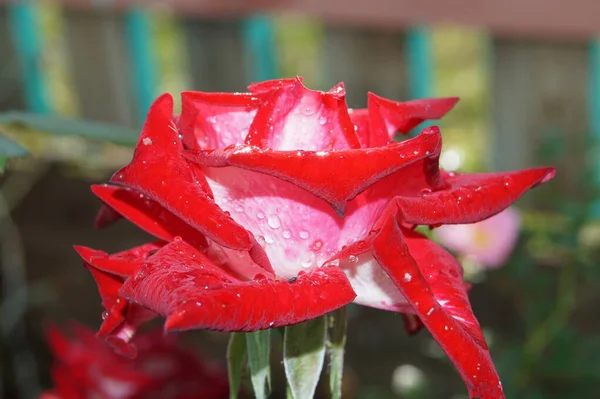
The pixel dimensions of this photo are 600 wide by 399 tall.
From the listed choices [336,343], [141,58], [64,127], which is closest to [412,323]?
[336,343]

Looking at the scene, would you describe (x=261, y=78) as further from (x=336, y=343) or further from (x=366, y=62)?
(x=336, y=343)

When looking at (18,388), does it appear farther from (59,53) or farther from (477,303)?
(477,303)

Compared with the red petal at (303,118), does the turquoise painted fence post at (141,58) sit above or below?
below

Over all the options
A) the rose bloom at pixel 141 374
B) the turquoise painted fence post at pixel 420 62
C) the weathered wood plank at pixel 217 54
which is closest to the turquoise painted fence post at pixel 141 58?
the weathered wood plank at pixel 217 54

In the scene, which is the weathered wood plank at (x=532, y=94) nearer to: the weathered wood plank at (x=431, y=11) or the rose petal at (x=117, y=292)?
the weathered wood plank at (x=431, y=11)

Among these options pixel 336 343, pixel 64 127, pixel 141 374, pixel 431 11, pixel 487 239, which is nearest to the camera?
pixel 336 343

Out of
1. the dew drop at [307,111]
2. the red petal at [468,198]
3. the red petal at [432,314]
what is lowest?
the red petal at [432,314]
